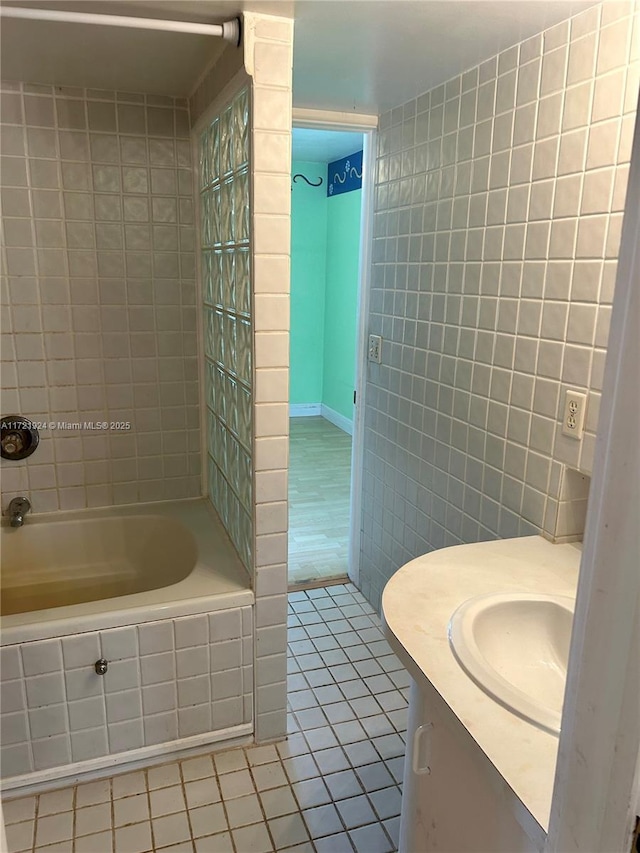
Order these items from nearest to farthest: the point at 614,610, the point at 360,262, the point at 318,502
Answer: the point at 614,610
the point at 360,262
the point at 318,502

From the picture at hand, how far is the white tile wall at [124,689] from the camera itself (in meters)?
1.66

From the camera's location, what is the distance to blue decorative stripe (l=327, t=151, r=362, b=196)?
15.9 feet

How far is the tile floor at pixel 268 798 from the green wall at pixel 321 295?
346 centimetres

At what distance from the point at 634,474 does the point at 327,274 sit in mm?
5475

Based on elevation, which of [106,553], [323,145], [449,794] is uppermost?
[323,145]

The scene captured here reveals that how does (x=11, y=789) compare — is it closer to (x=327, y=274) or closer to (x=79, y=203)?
(x=79, y=203)

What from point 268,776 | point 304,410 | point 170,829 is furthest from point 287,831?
point 304,410

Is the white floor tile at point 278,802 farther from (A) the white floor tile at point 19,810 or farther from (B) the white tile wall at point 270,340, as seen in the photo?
(A) the white floor tile at point 19,810

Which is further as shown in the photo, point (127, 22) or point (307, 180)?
point (307, 180)

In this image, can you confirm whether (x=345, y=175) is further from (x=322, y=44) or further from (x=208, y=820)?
(x=208, y=820)

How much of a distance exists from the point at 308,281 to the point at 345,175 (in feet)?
3.22

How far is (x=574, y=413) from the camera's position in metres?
1.45

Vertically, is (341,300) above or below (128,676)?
above

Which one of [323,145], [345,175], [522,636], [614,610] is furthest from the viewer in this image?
[345,175]
